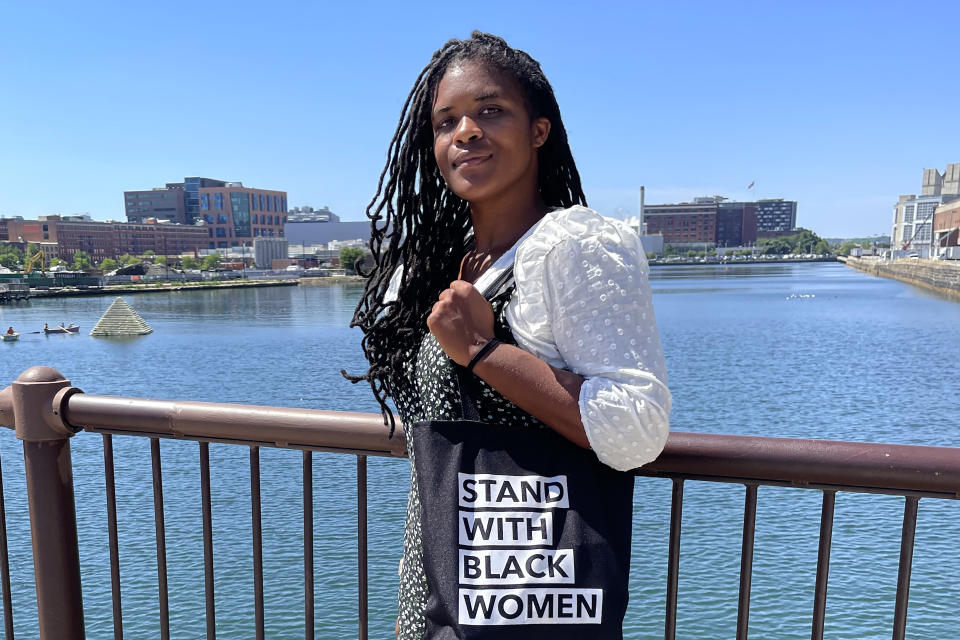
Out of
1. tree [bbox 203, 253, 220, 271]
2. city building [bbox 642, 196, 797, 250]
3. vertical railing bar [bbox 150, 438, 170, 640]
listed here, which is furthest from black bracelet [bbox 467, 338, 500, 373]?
city building [bbox 642, 196, 797, 250]

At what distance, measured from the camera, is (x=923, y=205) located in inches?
5812

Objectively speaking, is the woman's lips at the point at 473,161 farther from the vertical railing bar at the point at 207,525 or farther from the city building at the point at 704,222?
the city building at the point at 704,222

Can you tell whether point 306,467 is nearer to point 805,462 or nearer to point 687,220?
point 805,462

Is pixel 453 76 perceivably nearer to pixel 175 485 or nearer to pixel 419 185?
pixel 419 185

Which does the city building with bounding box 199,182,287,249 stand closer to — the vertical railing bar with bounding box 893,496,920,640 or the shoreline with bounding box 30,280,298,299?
the shoreline with bounding box 30,280,298,299

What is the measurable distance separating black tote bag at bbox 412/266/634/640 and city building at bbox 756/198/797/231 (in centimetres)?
20290

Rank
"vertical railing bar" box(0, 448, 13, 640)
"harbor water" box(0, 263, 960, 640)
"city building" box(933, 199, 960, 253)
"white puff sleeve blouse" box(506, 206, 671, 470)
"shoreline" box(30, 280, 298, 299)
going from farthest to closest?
1. "city building" box(933, 199, 960, 253)
2. "shoreline" box(30, 280, 298, 299)
3. "harbor water" box(0, 263, 960, 640)
4. "vertical railing bar" box(0, 448, 13, 640)
5. "white puff sleeve blouse" box(506, 206, 671, 470)

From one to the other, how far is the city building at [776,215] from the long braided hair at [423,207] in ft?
665

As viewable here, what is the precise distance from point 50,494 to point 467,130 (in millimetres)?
1637

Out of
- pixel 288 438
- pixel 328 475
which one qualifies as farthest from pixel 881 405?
pixel 288 438

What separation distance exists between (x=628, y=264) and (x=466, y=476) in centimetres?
43

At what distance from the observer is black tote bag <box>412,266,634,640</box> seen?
3.67ft

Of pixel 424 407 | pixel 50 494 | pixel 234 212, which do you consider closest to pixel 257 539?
pixel 50 494

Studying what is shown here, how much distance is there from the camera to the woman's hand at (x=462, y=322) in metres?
1.15
